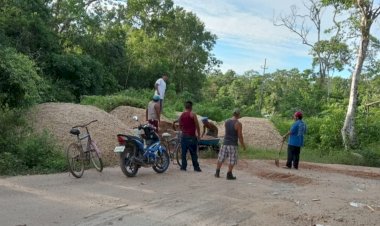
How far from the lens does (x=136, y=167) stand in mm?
10477

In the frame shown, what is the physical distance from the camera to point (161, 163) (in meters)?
11.3

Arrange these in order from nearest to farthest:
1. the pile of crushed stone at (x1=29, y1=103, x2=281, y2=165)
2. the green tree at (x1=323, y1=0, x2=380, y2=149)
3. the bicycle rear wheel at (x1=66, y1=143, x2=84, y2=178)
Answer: the bicycle rear wheel at (x1=66, y1=143, x2=84, y2=178), the pile of crushed stone at (x1=29, y1=103, x2=281, y2=165), the green tree at (x1=323, y1=0, x2=380, y2=149)

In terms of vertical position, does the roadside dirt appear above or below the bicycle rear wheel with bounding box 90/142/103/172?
below

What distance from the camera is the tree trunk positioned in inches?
768

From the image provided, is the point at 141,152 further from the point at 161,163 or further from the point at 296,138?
the point at 296,138

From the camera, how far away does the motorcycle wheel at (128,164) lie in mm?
10148

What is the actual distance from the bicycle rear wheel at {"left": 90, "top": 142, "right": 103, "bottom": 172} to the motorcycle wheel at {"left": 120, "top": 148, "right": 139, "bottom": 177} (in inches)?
28.7

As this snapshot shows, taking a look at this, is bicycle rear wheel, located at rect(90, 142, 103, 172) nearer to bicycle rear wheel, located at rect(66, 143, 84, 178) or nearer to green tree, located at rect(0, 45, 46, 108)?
bicycle rear wheel, located at rect(66, 143, 84, 178)

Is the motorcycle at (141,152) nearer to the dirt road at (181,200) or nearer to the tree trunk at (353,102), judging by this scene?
the dirt road at (181,200)

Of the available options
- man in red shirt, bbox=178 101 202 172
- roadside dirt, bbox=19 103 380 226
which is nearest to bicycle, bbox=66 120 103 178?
roadside dirt, bbox=19 103 380 226

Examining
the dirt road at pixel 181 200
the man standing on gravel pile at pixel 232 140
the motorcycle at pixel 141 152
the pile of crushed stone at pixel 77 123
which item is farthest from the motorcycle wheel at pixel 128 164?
the man standing on gravel pile at pixel 232 140

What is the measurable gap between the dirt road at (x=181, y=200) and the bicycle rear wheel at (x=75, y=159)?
211 millimetres

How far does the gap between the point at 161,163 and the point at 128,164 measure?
3.79 feet

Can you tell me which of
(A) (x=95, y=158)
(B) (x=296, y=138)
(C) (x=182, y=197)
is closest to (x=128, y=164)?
(A) (x=95, y=158)
